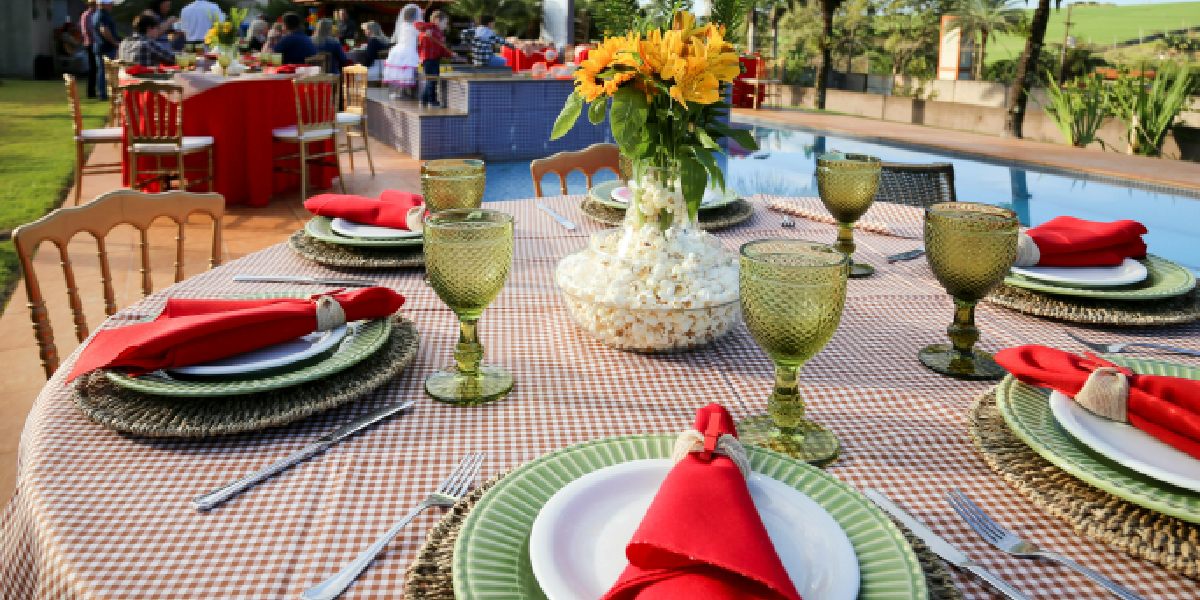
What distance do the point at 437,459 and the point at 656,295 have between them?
35 cm

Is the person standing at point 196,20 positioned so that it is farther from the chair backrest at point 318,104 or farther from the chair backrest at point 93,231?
the chair backrest at point 93,231

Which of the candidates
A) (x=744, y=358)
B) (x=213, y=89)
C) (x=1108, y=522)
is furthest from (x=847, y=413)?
(x=213, y=89)

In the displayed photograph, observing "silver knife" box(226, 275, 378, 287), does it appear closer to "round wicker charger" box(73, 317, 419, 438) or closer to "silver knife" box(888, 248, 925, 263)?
"round wicker charger" box(73, 317, 419, 438)

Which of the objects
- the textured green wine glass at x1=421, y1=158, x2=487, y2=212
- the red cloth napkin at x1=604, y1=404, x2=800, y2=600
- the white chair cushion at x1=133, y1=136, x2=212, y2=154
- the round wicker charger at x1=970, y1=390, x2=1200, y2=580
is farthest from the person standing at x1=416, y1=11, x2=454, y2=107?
the red cloth napkin at x1=604, y1=404, x2=800, y2=600

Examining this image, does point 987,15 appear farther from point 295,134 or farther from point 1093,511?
point 1093,511

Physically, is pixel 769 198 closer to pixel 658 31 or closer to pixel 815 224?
pixel 815 224

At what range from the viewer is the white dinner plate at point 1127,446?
2.19 feet

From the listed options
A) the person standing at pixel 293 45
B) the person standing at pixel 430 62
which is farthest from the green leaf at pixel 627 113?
the person standing at pixel 293 45

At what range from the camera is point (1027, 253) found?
125 centimetres

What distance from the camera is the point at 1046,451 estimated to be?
2.40 feet

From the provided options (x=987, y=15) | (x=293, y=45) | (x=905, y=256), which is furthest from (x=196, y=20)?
(x=987, y=15)

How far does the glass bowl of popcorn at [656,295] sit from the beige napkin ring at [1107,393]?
15.5 inches

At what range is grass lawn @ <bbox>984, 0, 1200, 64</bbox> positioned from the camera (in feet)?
101

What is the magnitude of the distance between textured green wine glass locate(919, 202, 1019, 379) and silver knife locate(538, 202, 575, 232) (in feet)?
2.64
